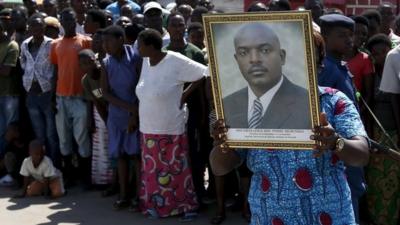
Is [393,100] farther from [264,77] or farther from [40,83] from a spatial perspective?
[40,83]

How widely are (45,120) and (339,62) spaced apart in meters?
3.95

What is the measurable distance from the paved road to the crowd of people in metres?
0.10

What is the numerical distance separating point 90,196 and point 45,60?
1.37m

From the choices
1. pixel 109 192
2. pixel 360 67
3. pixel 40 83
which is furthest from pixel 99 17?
pixel 360 67

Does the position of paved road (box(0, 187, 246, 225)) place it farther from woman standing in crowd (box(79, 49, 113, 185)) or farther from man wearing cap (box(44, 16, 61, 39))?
man wearing cap (box(44, 16, 61, 39))

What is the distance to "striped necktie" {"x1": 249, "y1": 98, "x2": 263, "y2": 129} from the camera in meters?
2.45

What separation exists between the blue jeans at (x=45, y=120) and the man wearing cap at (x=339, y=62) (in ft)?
12.2

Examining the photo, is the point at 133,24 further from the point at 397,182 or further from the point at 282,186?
the point at 282,186

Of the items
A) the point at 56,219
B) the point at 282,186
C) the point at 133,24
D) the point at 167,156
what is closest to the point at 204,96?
the point at 167,156

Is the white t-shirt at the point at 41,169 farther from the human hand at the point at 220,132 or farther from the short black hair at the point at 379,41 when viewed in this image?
the human hand at the point at 220,132

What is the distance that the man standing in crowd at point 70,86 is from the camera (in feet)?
21.1

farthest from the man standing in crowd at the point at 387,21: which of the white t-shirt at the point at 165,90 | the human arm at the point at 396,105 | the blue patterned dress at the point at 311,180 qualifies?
the blue patterned dress at the point at 311,180

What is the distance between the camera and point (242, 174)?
543 cm

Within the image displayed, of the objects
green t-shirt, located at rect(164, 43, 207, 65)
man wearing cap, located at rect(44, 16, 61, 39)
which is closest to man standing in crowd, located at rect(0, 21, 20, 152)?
man wearing cap, located at rect(44, 16, 61, 39)
